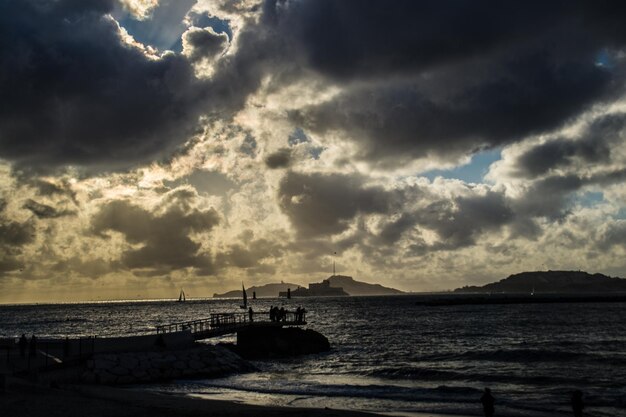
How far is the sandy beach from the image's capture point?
68.5 ft

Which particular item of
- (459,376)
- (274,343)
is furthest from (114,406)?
(274,343)

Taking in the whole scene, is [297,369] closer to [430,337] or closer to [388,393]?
[388,393]

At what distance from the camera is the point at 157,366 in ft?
115

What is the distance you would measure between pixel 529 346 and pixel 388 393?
2954cm

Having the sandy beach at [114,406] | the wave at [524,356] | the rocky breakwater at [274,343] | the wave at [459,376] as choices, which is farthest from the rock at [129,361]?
the wave at [524,356]

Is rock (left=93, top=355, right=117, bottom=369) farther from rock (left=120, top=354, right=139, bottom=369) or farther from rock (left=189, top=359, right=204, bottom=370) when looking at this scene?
rock (left=189, top=359, right=204, bottom=370)

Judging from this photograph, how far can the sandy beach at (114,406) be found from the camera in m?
20.9

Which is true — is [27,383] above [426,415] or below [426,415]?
above

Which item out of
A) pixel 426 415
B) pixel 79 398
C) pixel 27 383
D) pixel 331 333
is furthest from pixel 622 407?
pixel 331 333

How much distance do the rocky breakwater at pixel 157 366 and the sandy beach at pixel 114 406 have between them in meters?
6.00

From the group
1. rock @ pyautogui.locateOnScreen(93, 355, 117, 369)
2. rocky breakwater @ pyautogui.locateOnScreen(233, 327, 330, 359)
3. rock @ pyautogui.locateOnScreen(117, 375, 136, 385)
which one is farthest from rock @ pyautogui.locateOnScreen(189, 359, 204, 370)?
rocky breakwater @ pyautogui.locateOnScreen(233, 327, 330, 359)

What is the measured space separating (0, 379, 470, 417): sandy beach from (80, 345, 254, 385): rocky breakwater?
19.7ft

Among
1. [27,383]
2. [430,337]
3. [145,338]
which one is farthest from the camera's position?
[430,337]

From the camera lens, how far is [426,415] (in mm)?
24859
